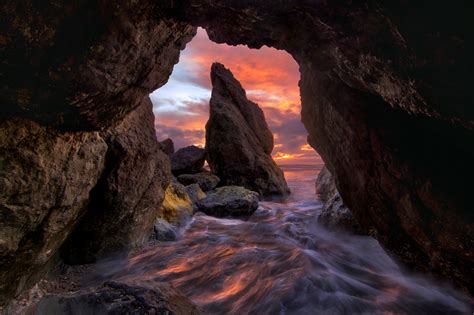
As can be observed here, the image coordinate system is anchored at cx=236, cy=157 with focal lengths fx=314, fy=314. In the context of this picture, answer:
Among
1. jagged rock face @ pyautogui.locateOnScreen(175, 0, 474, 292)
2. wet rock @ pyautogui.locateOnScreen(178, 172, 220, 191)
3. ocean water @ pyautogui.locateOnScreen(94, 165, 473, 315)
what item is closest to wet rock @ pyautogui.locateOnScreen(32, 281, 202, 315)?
ocean water @ pyautogui.locateOnScreen(94, 165, 473, 315)

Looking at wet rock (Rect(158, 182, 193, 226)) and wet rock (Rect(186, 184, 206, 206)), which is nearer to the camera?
wet rock (Rect(158, 182, 193, 226))

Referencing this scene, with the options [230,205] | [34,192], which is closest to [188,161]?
[230,205]

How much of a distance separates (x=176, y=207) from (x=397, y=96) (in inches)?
251

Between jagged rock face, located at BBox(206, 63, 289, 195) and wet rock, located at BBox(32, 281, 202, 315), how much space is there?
35.0 feet

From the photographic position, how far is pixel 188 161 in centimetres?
1512

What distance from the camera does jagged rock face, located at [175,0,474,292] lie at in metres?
2.37

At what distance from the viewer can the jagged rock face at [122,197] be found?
4.56 metres

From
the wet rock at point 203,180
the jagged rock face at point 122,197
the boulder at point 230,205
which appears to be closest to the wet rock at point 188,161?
the wet rock at point 203,180

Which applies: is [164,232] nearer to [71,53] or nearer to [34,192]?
[34,192]

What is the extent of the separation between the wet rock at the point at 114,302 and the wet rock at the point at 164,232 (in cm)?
379

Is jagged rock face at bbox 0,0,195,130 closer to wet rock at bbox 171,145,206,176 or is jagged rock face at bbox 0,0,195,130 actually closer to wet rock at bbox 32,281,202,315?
wet rock at bbox 32,281,202,315

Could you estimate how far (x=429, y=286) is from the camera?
3.97m

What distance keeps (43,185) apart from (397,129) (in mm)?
3539

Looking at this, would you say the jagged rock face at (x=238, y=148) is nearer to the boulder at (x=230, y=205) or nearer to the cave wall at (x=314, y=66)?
the boulder at (x=230, y=205)
